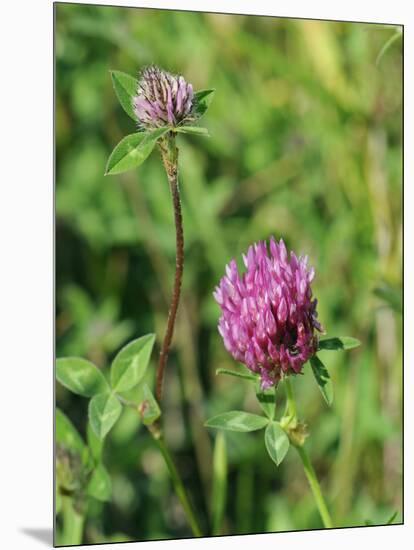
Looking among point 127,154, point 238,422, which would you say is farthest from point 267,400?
point 127,154

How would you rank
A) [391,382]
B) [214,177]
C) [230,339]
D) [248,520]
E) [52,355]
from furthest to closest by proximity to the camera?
[214,177] < [391,382] < [248,520] < [52,355] < [230,339]

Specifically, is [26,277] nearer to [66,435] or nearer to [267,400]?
[66,435]

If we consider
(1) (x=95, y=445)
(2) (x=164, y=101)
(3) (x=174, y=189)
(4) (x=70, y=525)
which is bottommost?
(4) (x=70, y=525)

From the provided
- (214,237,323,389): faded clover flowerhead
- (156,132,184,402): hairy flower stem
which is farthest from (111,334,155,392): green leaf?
(214,237,323,389): faded clover flowerhead

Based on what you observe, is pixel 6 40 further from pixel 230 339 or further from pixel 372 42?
pixel 372 42

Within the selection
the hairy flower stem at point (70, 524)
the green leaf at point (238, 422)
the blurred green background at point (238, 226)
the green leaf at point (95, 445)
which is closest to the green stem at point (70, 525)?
the hairy flower stem at point (70, 524)

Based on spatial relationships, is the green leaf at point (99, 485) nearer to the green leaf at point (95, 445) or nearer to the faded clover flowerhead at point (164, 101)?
the green leaf at point (95, 445)

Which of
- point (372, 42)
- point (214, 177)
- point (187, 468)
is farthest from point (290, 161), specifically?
point (187, 468)
